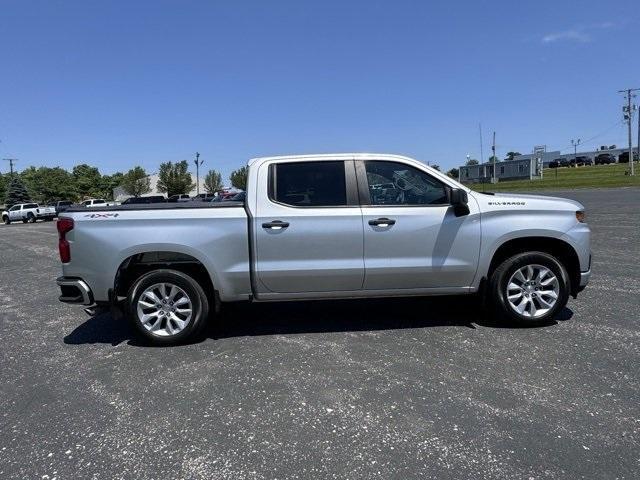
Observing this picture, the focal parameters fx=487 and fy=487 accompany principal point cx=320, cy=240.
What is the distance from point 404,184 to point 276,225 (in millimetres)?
1448

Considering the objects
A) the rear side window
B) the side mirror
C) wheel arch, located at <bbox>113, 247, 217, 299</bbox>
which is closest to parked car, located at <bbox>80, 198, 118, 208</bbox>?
wheel arch, located at <bbox>113, 247, 217, 299</bbox>

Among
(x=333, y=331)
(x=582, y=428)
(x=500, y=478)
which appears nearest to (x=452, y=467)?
(x=500, y=478)

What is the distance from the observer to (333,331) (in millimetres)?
5375

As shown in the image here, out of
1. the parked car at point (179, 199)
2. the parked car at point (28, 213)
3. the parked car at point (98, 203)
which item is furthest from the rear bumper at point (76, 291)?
the parked car at point (28, 213)

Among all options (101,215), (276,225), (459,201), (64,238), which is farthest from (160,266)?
(459,201)

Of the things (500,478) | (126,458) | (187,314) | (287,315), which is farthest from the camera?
(287,315)

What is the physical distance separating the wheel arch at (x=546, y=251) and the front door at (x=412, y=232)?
36cm

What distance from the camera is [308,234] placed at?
4973mm

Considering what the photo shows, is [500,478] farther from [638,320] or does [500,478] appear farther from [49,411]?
[638,320]

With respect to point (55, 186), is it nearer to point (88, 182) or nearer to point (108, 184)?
point (88, 182)

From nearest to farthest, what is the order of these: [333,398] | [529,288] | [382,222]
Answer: [333,398] < [382,222] < [529,288]

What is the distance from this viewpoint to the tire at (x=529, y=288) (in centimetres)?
522

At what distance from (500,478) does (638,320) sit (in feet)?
12.1

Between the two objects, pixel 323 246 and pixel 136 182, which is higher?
pixel 136 182
